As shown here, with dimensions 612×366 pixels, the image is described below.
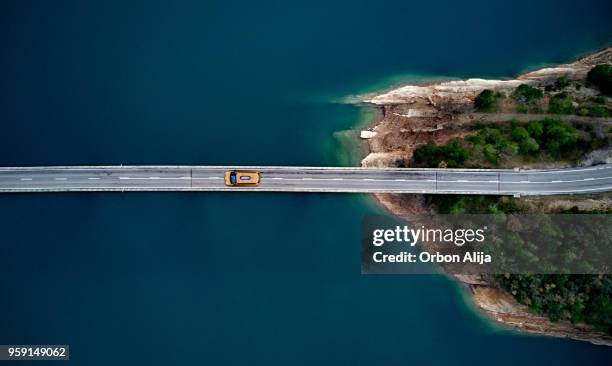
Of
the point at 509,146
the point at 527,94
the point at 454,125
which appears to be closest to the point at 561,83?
the point at 527,94

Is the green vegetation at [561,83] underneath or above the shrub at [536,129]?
above

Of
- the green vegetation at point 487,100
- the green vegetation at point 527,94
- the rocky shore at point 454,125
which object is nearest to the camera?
the green vegetation at point 487,100

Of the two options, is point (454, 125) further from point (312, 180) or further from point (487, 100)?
point (312, 180)

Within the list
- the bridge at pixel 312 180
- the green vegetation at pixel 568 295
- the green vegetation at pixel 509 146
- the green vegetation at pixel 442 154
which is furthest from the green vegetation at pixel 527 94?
the green vegetation at pixel 568 295

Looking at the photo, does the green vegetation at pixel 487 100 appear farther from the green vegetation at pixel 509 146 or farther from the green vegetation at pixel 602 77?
the green vegetation at pixel 602 77

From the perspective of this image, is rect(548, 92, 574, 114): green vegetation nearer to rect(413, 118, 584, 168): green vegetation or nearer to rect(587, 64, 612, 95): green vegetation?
rect(413, 118, 584, 168): green vegetation
